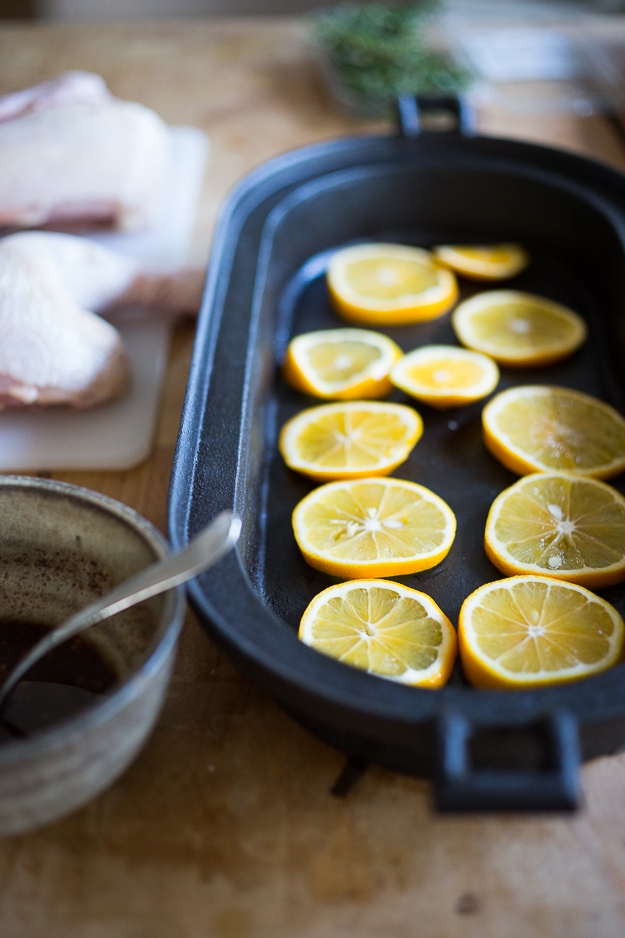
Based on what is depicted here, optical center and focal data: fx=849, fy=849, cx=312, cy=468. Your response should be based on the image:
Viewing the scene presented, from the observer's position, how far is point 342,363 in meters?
1.60

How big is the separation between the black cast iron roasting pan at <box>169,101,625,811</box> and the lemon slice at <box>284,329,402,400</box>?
0.14 feet

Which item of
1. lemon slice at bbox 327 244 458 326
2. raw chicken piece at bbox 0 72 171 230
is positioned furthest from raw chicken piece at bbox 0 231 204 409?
lemon slice at bbox 327 244 458 326

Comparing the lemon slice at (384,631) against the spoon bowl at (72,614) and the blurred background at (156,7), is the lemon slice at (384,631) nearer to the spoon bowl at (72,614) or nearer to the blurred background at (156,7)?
the spoon bowl at (72,614)

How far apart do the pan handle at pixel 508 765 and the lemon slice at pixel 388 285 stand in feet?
3.44

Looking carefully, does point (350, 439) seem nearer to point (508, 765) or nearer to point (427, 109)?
point (508, 765)

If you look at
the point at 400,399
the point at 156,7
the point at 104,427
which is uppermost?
the point at 400,399

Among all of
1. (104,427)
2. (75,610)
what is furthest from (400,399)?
(75,610)

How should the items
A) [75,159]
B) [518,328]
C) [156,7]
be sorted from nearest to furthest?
1. [518,328]
2. [75,159]
3. [156,7]

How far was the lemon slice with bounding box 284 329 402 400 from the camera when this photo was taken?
5.10 feet

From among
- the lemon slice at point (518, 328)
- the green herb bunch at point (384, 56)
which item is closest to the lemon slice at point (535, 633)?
the lemon slice at point (518, 328)

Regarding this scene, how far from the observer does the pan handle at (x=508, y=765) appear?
2.48 ft

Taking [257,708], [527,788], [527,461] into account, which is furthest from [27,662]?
[527,461]

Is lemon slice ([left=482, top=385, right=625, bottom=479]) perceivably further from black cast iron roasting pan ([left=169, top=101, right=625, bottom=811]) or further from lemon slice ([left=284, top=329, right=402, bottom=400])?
lemon slice ([left=284, top=329, right=402, bottom=400])

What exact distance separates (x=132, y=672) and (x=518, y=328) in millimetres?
1094
